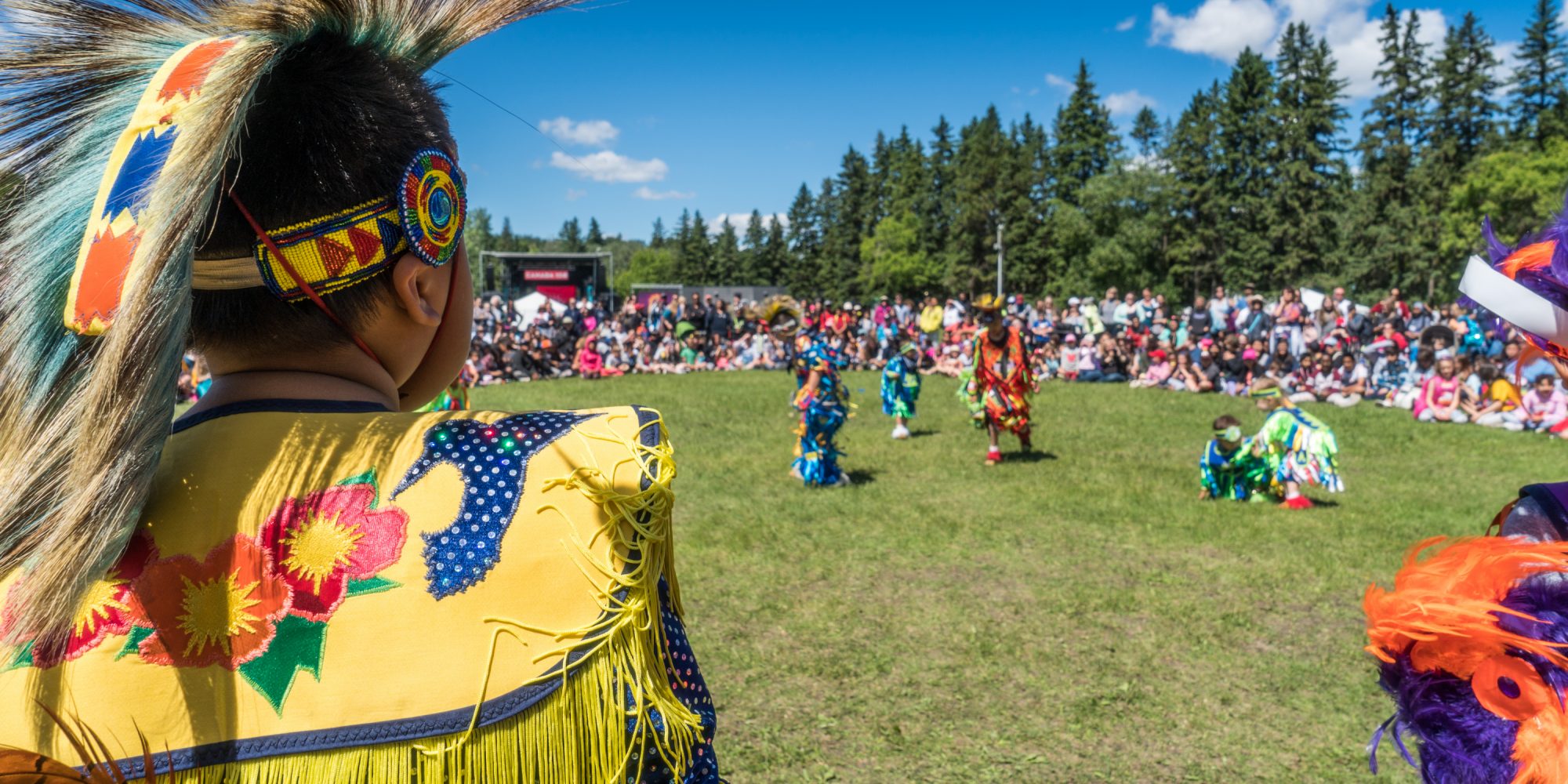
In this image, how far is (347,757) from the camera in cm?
97

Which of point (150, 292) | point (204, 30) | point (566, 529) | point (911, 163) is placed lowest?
point (566, 529)

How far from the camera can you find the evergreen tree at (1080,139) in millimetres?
55750

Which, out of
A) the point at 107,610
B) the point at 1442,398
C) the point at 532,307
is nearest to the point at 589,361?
the point at 532,307

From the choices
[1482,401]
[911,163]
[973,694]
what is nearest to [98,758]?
[973,694]

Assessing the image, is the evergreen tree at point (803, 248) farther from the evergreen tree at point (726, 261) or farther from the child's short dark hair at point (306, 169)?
the child's short dark hair at point (306, 169)

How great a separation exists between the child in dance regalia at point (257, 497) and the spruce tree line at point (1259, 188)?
39.3 metres

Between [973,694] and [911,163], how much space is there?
62050 mm

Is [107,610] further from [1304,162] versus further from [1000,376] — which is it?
[1304,162]

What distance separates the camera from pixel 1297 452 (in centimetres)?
800

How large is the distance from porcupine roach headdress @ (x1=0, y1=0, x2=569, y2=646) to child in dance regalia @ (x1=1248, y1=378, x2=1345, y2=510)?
820 centimetres

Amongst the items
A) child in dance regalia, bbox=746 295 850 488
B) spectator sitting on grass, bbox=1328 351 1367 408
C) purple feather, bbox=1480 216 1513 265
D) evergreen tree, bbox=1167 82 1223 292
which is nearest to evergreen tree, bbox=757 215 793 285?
evergreen tree, bbox=1167 82 1223 292

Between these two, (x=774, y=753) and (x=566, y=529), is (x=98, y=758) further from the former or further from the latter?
(x=774, y=753)

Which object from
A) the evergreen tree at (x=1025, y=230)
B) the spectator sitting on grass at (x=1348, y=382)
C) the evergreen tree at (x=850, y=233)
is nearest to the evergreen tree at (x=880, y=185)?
the evergreen tree at (x=850, y=233)

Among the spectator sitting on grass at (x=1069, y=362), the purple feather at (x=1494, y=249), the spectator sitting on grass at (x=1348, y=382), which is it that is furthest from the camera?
the spectator sitting on grass at (x=1069, y=362)
